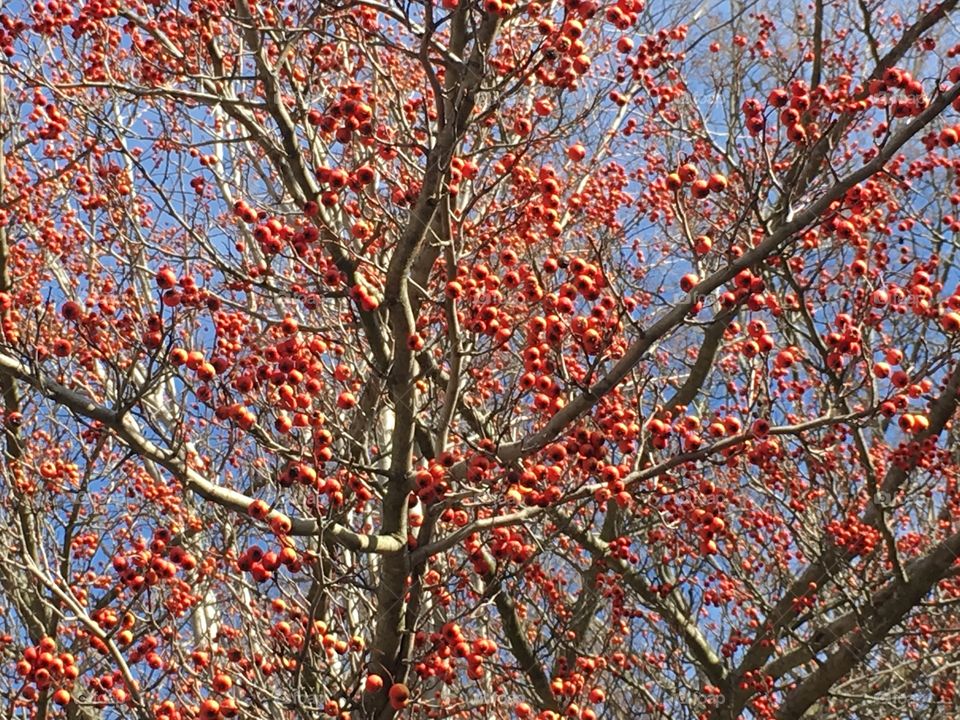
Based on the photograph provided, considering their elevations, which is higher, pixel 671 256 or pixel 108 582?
pixel 671 256

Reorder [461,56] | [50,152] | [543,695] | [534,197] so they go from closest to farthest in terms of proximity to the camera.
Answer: [461,56]
[534,197]
[543,695]
[50,152]

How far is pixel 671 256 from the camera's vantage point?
10805 millimetres

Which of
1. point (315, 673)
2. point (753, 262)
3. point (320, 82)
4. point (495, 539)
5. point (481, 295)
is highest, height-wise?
point (320, 82)

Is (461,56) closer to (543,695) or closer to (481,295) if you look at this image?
(481,295)

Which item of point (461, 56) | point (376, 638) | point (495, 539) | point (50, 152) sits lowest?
point (376, 638)

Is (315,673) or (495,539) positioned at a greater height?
(495,539)

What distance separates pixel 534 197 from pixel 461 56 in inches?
54.1

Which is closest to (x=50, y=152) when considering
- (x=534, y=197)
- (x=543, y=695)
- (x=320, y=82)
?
(x=320, y=82)

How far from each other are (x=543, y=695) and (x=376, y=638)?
194 centimetres

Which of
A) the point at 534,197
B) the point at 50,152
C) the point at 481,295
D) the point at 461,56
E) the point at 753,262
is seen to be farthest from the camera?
the point at 50,152

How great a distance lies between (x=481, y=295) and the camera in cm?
509

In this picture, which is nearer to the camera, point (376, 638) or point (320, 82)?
point (376, 638)

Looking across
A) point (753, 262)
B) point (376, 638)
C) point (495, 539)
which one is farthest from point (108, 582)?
point (753, 262)

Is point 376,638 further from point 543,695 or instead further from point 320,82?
point 320,82
